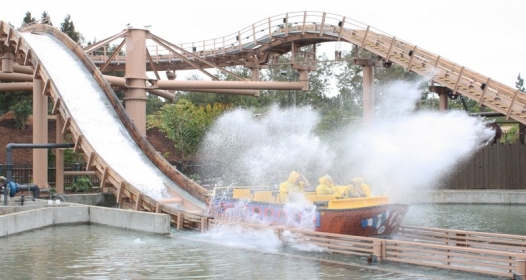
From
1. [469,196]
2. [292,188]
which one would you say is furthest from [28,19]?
[292,188]

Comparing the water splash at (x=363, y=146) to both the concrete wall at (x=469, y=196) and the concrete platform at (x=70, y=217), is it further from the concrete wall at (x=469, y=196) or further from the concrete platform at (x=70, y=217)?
the concrete platform at (x=70, y=217)

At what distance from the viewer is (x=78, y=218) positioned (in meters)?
25.4

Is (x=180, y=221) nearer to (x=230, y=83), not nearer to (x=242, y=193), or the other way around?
(x=242, y=193)

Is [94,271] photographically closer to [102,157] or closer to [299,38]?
[102,157]

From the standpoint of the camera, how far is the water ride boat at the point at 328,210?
1920 cm

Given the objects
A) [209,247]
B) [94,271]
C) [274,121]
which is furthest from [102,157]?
[274,121]

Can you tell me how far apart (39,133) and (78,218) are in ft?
32.0

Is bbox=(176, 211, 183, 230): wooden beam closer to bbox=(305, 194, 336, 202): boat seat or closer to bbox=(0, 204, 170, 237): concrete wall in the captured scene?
bbox=(0, 204, 170, 237): concrete wall

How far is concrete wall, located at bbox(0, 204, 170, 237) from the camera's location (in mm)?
22250

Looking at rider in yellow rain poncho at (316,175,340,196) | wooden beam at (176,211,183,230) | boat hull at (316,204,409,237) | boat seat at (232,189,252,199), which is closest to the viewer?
boat hull at (316,204,409,237)

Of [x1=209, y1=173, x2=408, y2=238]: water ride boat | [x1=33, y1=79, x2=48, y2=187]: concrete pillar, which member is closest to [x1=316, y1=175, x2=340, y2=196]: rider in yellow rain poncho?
[x1=209, y1=173, x2=408, y2=238]: water ride boat

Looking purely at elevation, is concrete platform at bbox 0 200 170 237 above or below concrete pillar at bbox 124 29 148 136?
below

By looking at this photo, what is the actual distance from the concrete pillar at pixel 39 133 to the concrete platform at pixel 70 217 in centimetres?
636

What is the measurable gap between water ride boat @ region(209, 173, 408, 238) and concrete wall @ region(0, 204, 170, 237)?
7.90 ft
